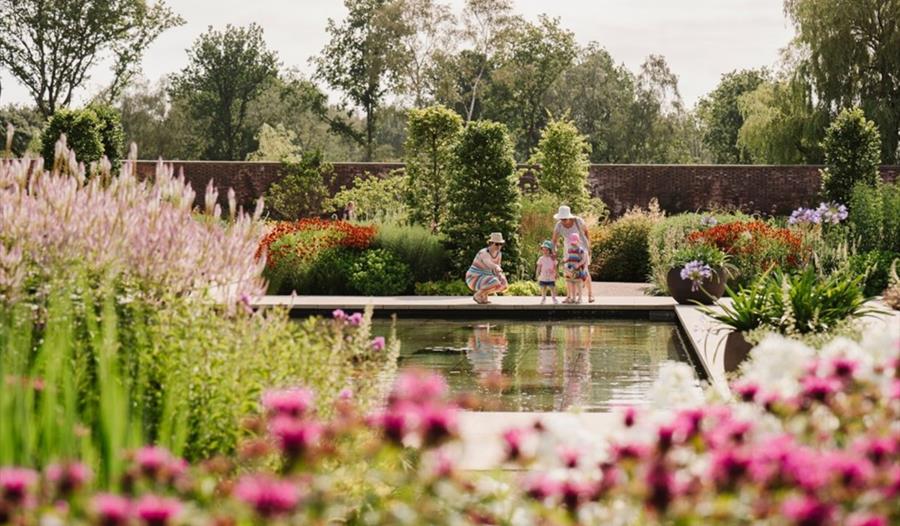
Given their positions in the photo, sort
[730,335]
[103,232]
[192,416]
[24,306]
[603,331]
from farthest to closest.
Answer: [603,331], [730,335], [103,232], [24,306], [192,416]

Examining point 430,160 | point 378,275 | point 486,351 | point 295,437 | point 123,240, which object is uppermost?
point 430,160

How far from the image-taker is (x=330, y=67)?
4822 centimetres

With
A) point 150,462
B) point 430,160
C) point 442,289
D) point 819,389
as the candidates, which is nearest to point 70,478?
point 150,462

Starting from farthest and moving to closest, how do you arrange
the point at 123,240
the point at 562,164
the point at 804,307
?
the point at 562,164 < the point at 804,307 < the point at 123,240

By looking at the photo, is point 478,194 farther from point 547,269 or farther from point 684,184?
point 684,184

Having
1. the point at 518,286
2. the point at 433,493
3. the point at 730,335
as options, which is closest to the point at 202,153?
the point at 518,286

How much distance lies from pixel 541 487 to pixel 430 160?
16.9m

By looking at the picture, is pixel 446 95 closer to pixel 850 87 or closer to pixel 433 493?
pixel 850 87

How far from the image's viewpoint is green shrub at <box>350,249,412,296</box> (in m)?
16.3

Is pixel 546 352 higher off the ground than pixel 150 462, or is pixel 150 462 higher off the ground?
pixel 150 462

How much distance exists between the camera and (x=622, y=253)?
20.7m

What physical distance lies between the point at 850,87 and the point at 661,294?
15124 mm

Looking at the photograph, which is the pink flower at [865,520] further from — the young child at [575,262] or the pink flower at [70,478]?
the young child at [575,262]

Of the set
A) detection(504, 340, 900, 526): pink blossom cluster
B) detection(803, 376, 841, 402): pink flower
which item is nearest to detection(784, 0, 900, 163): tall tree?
detection(504, 340, 900, 526): pink blossom cluster
